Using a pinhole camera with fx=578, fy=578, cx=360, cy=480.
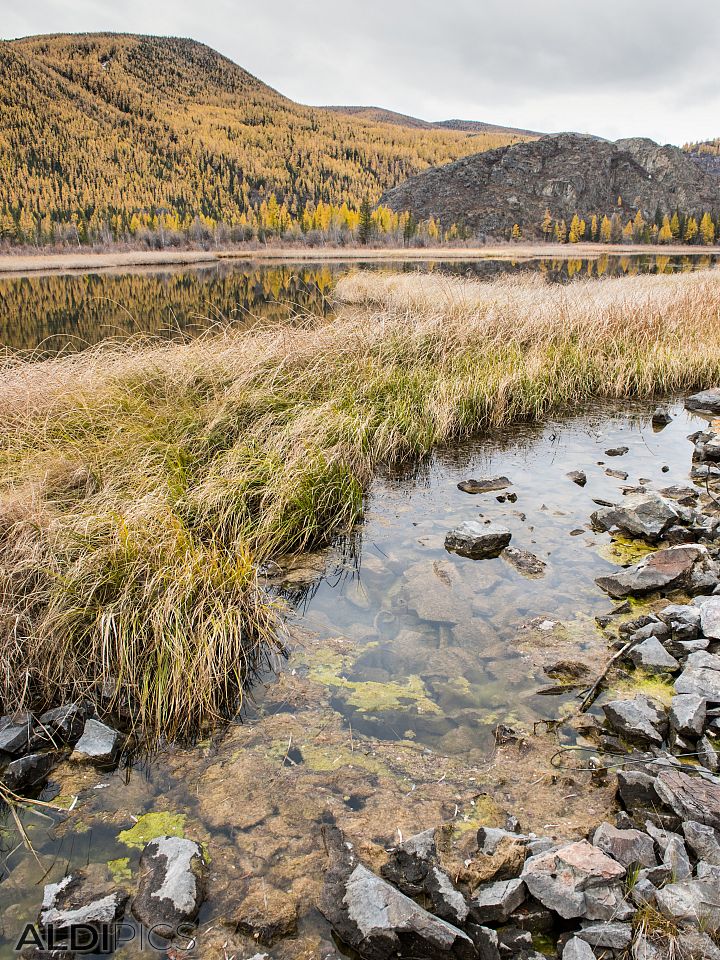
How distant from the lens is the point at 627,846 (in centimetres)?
199

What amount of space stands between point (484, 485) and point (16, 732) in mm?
4531

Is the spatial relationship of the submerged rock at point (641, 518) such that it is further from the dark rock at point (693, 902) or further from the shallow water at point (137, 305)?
the shallow water at point (137, 305)

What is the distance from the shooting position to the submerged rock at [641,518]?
4.60 metres

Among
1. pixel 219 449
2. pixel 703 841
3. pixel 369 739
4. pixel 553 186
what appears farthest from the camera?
pixel 553 186

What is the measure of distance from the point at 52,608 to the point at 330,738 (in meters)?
1.72

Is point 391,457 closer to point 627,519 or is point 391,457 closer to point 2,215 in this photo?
point 627,519

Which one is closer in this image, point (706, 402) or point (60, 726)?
point (60, 726)

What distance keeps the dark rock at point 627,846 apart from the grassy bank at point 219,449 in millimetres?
1891

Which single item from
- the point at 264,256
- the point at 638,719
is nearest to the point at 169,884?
the point at 638,719

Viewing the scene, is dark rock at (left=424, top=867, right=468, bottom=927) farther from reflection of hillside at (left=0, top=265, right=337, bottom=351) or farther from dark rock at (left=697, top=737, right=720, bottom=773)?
reflection of hillside at (left=0, top=265, right=337, bottom=351)

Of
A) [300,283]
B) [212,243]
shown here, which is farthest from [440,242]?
[300,283]

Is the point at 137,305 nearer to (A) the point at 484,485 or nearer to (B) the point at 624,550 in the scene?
(A) the point at 484,485

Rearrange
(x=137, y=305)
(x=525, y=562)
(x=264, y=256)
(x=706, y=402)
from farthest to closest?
(x=264, y=256) → (x=137, y=305) → (x=706, y=402) → (x=525, y=562)

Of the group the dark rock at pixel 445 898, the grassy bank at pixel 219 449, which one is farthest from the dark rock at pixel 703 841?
the grassy bank at pixel 219 449
